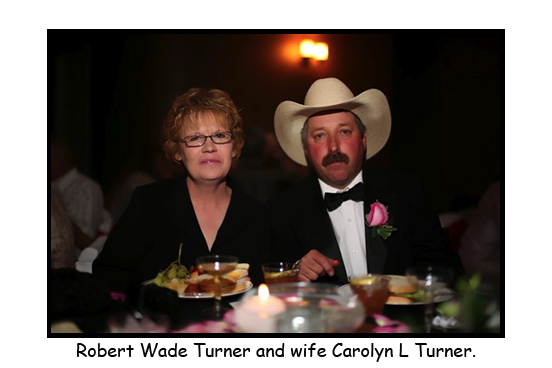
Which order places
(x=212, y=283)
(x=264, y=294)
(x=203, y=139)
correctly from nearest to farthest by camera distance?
(x=264, y=294), (x=212, y=283), (x=203, y=139)

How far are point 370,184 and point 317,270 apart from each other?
698 millimetres

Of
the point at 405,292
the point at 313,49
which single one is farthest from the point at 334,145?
the point at 405,292

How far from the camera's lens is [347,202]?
3.83m

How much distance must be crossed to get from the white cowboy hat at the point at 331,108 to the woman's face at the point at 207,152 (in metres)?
0.35

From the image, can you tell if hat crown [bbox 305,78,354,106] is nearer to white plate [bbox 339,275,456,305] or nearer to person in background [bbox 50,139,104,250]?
white plate [bbox 339,275,456,305]

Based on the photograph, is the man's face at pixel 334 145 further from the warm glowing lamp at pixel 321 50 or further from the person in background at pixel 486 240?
the person in background at pixel 486 240

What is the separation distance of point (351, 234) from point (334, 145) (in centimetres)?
52

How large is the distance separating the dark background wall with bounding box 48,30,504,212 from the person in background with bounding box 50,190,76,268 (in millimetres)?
289

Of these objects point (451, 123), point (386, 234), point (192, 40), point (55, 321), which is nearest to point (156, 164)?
point (192, 40)

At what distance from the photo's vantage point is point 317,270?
11.3ft

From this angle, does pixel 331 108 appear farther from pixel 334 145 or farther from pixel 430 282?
pixel 430 282

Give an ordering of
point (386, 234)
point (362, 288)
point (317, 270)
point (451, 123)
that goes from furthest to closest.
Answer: point (451, 123) → point (386, 234) → point (317, 270) → point (362, 288)
